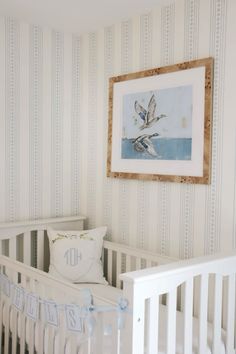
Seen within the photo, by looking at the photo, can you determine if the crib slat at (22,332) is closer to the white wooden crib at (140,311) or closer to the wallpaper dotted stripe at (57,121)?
the white wooden crib at (140,311)

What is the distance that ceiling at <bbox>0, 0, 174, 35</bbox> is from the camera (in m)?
2.47

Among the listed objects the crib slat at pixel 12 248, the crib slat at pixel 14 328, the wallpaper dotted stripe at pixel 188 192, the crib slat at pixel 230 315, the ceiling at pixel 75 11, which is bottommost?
the crib slat at pixel 14 328

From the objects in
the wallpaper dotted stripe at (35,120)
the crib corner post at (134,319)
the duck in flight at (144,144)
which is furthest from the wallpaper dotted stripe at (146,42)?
the crib corner post at (134,319)

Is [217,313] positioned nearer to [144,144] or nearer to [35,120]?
[144,144]

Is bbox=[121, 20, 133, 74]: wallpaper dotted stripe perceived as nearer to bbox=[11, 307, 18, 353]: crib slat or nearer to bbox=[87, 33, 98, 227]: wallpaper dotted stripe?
bbox=[87, 33, 98, 227]: wallpaper dotted stripe

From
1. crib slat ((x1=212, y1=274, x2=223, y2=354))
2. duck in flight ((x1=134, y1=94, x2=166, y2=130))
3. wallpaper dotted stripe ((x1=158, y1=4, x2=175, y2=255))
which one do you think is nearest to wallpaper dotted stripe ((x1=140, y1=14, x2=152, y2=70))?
wallpaper dotted stripe ((x1=158, y1=4, x2=175, y2=255))

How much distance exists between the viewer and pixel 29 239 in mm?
2793

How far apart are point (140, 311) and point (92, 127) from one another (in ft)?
5.71

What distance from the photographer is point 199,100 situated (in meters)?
Answer: 2.31

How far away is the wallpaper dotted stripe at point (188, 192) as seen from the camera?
2344 mm

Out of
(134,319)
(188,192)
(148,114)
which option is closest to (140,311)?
(134,319)

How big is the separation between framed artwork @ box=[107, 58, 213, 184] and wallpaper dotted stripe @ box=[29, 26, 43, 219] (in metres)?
0.49

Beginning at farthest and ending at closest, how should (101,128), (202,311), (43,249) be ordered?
(101,128)
(43,249)
(202,311)

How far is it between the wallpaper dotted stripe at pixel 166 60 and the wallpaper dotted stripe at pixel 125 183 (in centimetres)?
28
